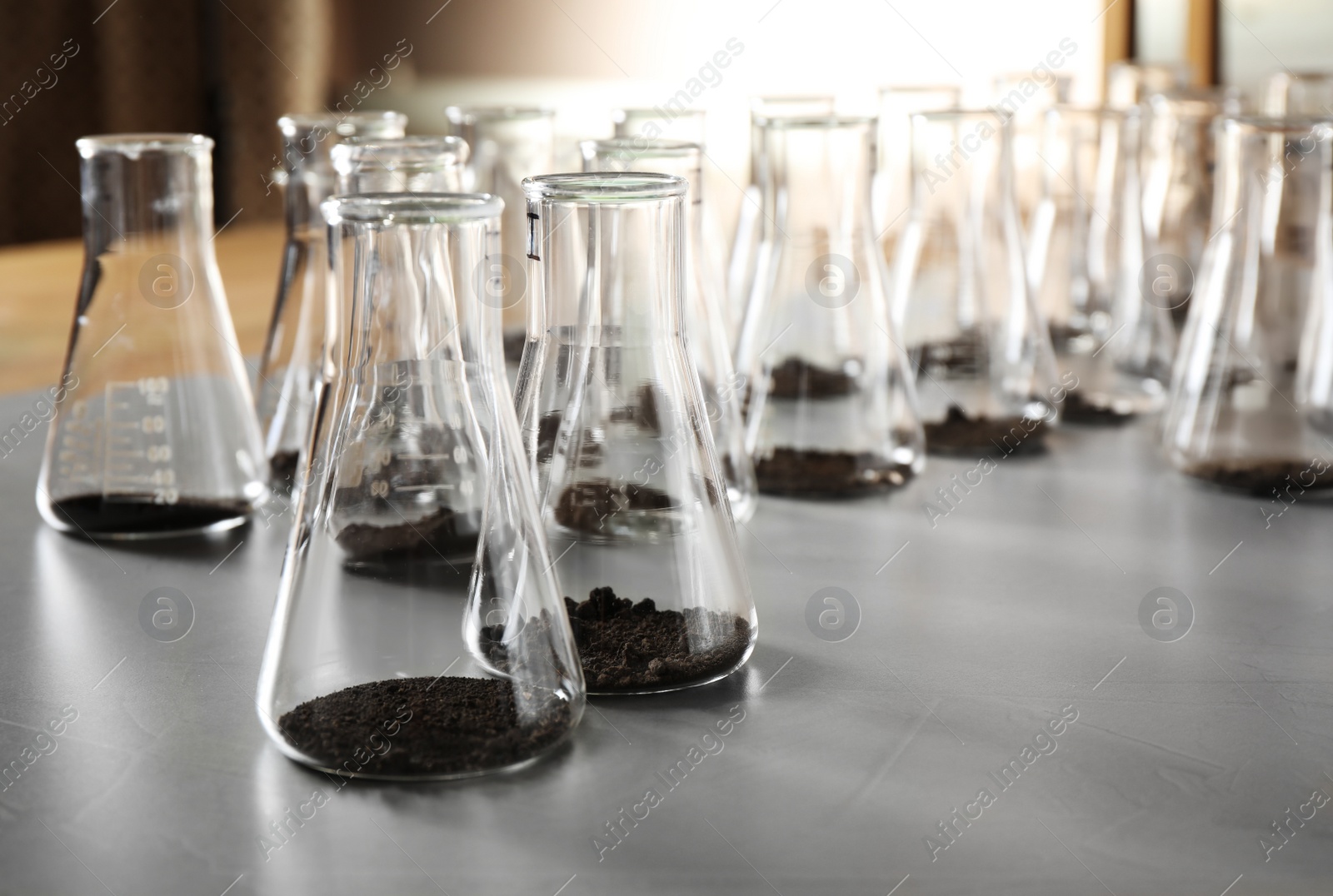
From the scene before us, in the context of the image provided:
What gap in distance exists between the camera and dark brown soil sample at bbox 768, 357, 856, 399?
87 cm

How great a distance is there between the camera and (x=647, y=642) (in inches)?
22.6

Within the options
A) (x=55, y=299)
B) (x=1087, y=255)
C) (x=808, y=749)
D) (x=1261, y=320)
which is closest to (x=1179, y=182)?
(x=1087, y=255)

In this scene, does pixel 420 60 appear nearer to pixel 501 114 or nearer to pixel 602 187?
pixel 501 114

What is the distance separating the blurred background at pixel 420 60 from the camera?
3.13m

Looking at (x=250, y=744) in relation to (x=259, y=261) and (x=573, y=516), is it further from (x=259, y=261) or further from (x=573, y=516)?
(x=259, y=261)

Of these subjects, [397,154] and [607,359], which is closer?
[607,359]

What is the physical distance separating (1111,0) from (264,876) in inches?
112

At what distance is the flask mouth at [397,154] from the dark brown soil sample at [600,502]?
0.22 m

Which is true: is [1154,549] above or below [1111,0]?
below

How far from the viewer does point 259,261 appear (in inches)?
87.1

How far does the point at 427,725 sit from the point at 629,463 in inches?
6.0

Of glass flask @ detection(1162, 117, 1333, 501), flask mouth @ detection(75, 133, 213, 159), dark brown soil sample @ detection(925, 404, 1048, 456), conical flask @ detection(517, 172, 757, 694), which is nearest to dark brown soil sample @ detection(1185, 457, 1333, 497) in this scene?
glass flask @ detection(1162, 117, 1333, 501)

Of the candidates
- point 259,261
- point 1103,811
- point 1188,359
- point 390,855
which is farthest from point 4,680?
point 259,261

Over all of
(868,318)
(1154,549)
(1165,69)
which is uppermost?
(1165,69)
